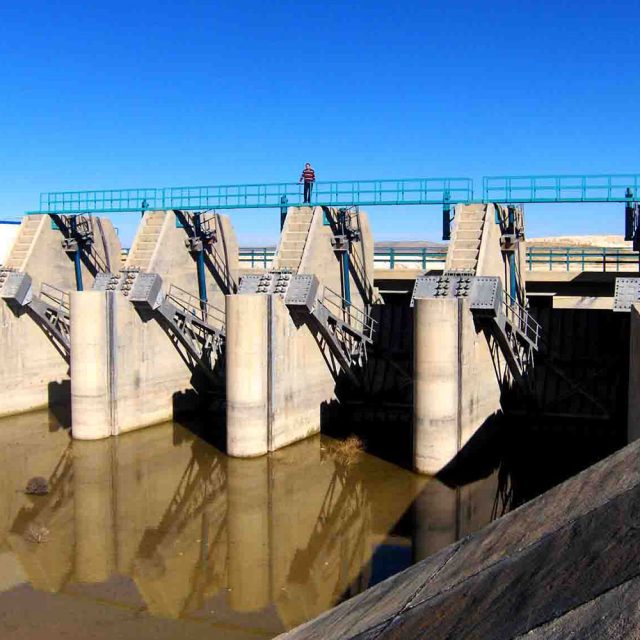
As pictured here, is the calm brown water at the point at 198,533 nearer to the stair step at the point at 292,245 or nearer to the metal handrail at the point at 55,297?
the metal handrail at the point at 55,297

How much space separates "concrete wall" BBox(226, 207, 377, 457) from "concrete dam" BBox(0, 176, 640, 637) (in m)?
0.05

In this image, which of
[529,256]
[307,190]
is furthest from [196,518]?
[529,256]

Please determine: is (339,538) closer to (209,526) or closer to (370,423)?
(209,526)

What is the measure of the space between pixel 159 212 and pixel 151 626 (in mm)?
15371

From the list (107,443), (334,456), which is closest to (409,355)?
(334,456)

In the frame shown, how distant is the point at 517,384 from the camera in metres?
20.0

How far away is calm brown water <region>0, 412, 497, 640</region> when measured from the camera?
11594 millimetres

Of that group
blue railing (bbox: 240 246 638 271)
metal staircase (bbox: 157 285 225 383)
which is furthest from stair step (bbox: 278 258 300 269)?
blue railing (bbox: 240 246 638 271)

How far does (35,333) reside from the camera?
23.7 m

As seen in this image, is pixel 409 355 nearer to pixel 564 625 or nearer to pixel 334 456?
pixel 334 456

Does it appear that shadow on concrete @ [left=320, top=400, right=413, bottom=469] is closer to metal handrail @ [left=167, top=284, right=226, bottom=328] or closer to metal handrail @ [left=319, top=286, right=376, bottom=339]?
metal handrail @ [left=319, top=286, right=376, bottom=339]

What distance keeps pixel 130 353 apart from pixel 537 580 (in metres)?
17.7

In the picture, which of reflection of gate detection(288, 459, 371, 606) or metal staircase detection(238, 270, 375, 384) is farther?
metal staircase detection(238, 270, 375, 384)

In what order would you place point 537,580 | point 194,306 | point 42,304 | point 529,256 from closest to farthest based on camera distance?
1. point 537,580
2. point 42,304
3. point 194,306
4. point 529,256
